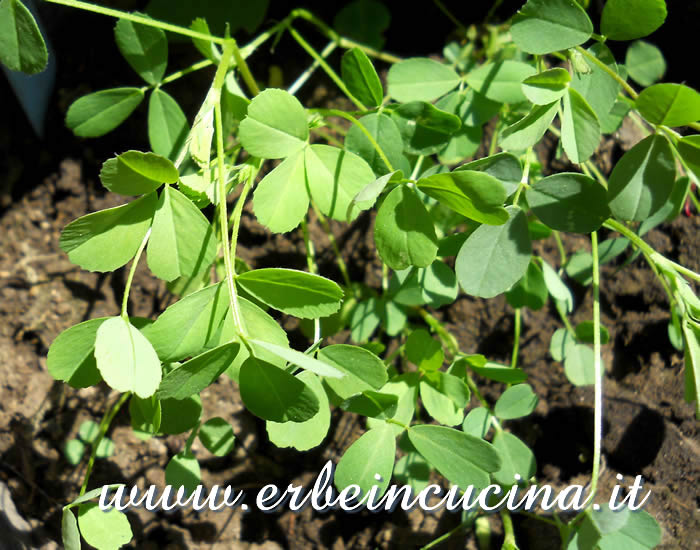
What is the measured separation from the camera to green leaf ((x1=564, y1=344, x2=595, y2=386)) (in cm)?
129

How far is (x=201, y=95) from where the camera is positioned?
156 centimetres

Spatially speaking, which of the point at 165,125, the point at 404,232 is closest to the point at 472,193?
the point at 404,232

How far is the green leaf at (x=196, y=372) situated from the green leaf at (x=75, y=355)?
8.0 inches

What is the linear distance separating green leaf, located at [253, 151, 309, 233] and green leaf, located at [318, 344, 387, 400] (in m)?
0.22

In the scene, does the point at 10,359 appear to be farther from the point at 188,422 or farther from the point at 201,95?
the point at 201,95

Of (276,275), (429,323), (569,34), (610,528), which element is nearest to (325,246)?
Result: (429,323)

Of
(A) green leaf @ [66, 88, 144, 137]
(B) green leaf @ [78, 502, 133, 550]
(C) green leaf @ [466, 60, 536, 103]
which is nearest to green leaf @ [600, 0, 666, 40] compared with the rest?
(C) green leaf @ [466, 60, 536, 103]

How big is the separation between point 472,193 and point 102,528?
0.84 metres

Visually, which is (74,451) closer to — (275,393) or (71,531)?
(71,531)

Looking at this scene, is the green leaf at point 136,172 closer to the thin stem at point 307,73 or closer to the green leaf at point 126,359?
the green leaf at point 126,359

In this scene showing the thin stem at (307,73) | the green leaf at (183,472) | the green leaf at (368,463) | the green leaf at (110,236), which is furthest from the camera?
the thin stem at (307,73)

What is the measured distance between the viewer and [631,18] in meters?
0.96

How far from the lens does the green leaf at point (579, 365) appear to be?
129cm

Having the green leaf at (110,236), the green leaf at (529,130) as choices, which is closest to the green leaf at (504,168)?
the green leaf at (529,130)
